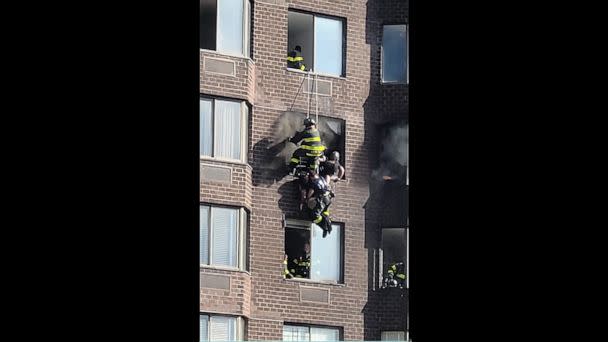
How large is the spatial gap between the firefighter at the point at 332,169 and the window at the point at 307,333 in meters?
1.26

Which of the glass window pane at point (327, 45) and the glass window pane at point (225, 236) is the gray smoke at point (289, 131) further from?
the glass window pane at point (225, 236)

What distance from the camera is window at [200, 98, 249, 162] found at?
34.1ft

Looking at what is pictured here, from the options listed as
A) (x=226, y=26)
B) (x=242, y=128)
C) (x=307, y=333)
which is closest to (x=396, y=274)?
(x=307, y=333)

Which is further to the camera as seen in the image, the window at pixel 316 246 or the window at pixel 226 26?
the window at pixel 226 26

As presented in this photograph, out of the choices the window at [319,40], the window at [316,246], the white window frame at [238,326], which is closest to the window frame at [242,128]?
the window at [319,40]

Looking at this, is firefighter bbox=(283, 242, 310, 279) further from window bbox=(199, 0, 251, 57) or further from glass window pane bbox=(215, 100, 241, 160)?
window bbox=(199, 0, 251, 57)

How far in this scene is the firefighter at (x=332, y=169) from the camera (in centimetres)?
991

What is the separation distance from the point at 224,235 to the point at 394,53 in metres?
1.84
